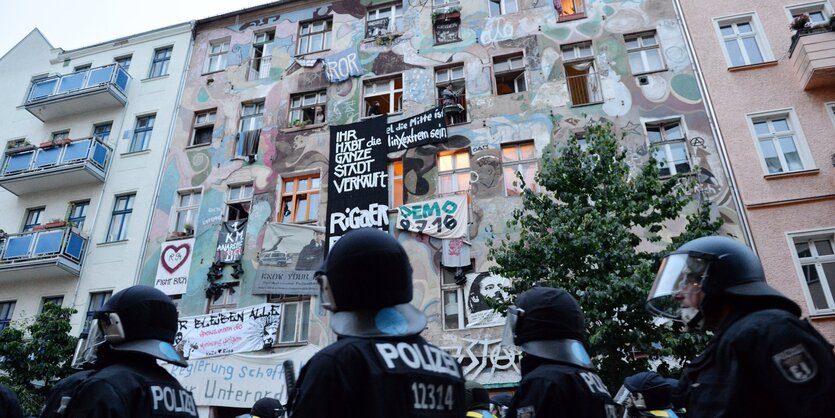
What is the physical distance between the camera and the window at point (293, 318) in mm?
14539

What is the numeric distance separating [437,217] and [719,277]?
12.0 meters

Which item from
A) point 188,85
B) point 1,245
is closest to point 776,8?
point 188,85

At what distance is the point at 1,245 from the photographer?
59.1ft

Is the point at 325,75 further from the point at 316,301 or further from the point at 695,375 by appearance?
the point at 695,375

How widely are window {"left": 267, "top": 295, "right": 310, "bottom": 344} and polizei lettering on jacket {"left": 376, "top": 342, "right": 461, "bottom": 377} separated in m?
12.7

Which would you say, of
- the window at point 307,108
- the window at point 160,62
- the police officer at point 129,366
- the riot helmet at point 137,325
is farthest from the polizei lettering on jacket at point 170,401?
the window at point 160,62

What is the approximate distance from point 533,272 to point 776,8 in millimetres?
11901

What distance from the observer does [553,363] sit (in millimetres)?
3547

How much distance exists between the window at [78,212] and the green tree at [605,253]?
15411mm

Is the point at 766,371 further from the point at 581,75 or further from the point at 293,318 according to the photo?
the point at 581,75

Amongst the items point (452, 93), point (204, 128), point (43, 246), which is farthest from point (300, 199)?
point (43, 246)

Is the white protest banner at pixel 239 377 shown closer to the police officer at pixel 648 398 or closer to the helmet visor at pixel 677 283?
the police officer at pixel 648 398

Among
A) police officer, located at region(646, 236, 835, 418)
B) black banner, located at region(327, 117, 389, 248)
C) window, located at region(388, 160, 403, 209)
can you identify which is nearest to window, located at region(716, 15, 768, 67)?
window, located at region(388, 160, 403, 209)

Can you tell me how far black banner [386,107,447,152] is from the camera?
15688 millimetres
